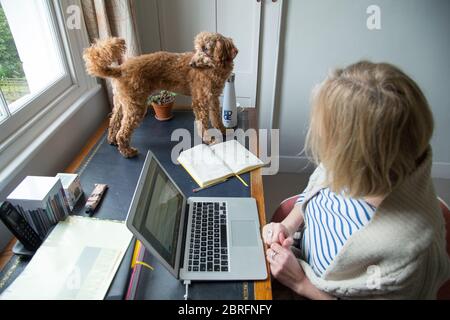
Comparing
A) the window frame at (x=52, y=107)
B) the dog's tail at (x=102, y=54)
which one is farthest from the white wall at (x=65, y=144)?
the dog's tail at (x=102, y=54)

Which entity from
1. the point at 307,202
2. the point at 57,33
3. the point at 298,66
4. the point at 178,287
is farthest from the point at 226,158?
the point at 298,66

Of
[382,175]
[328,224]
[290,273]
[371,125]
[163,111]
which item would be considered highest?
[371,125]

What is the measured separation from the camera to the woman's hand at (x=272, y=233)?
2.93 feet

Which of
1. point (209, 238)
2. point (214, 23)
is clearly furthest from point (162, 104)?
point (209, 238)

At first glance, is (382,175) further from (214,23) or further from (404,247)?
(214,23)

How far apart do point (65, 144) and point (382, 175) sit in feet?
3.73

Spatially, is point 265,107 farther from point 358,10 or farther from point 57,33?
point 57,33

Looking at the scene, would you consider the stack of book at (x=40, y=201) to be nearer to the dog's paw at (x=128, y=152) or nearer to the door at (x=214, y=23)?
the dog's paw at (x=128, y=152)

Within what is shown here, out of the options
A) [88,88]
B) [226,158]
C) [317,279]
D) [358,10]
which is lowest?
[317,279]

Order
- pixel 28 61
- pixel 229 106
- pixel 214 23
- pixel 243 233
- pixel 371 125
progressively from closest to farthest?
pixel 371 125 < pixel 243 233 < pixel 28 61 < pixel 229 106 < pixel 214 23

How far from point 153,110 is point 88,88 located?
1.05 feet

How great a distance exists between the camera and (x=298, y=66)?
1.92 metres

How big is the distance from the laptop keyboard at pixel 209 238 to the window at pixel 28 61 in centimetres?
70

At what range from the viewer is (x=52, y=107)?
122 cm
